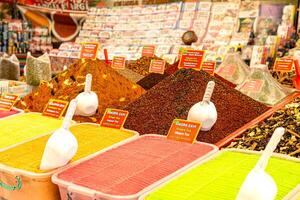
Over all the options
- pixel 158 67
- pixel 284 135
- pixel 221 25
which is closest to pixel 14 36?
pixel 221 25

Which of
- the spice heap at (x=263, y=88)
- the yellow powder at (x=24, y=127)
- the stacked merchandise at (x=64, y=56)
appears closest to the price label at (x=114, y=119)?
the yellow powder at (x=24, y=127)

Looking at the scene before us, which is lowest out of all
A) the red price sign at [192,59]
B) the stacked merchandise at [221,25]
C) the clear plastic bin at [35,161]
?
the clear plastic bin at [35,161]

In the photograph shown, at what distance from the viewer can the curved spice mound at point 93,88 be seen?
207 cm

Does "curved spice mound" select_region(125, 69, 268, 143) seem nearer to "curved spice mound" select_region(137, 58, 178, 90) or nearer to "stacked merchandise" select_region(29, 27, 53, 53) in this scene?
"curved spice mound" select_region(137, 58, 178, 90)

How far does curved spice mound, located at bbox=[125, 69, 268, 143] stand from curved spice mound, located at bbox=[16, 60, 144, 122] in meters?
0.16

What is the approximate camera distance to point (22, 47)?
5223 millimetres

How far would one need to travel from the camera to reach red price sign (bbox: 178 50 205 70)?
6.63 ft

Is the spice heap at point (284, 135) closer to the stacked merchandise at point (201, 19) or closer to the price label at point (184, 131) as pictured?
the price label at point (184, 131)

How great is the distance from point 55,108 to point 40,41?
12.1 ft

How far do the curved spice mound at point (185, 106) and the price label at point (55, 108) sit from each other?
27 cm

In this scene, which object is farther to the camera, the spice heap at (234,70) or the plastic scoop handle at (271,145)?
the spice heap at (234,70)

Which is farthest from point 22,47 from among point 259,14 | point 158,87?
point 158,87

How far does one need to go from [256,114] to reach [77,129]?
2.38 ft

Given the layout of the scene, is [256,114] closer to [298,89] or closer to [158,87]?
[298,89]
